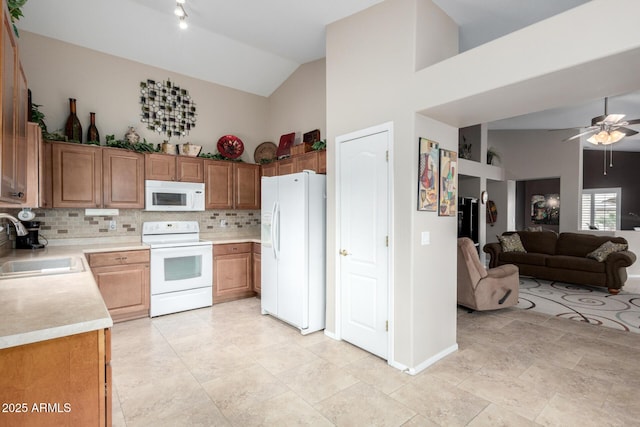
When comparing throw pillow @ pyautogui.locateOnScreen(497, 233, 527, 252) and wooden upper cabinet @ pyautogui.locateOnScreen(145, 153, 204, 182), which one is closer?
wooden upper cabinet @ pyautogui.locateOnScreen(145, 153, 204, 182)

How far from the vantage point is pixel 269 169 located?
5.12 meters

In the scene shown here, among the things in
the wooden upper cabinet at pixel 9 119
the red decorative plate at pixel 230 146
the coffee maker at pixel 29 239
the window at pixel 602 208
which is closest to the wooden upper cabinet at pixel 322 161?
the red decorative plate at pixel 230 146

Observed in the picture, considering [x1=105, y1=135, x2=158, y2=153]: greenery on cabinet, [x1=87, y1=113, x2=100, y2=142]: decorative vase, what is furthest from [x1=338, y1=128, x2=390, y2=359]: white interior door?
[x1=87, y1=113, x2=100, y2=142]: decorative vase

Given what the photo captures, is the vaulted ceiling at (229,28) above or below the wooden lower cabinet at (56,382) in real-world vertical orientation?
above

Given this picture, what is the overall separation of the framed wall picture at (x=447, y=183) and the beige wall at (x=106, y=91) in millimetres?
3582

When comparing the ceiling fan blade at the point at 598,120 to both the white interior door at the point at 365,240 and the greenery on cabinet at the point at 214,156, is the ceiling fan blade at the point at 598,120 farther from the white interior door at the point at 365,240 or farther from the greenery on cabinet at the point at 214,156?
the greenery on cabinet at the point at 214,156

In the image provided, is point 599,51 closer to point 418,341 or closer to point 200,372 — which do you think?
point 418,341

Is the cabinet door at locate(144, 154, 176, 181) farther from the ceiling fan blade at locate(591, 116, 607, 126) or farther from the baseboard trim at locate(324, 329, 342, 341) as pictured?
the ceiling fan blade at locate(591, 116, 607, 126)

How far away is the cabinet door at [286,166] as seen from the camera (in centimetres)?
463

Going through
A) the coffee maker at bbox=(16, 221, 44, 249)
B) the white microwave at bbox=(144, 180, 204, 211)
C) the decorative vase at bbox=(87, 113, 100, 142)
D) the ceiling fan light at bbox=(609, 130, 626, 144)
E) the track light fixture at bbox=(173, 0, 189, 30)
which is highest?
the track light fixture at bbox=(173, 0, 189, 30)

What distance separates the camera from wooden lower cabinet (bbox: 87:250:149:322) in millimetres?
3648

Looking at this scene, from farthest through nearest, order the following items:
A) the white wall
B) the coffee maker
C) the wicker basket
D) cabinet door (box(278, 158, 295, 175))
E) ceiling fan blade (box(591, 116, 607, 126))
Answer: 1. the white wall
2. ceiling fan blade (box(591, 116, 607, 126))
3. cabinet door (box(278, 158, 295, 175))
4. the wicker basket
5. the coffee maker

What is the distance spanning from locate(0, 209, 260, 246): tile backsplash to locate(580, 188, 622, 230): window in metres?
8.73

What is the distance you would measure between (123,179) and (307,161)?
2320mm
